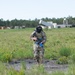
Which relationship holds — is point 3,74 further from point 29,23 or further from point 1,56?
point 29,23

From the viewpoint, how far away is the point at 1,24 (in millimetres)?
160375

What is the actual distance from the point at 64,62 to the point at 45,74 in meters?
6.98

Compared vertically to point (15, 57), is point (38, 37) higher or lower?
higher

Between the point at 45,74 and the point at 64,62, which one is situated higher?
the point at 45,74

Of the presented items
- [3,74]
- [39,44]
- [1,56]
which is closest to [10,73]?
[3,74]

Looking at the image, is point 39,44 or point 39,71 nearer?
point 39,71

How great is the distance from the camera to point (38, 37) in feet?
44.7

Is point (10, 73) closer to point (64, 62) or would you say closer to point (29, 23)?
point (64, 62)

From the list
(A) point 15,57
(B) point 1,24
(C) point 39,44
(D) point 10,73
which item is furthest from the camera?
(B) point 1,24

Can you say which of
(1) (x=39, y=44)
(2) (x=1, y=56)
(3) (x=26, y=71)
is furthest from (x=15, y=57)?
(3) (x=26, y=71)

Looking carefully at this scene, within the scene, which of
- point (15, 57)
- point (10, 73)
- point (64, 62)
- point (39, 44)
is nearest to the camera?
point (10, 73)

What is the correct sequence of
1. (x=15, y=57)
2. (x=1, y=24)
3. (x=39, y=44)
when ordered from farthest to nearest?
1. (x=1, y=24)
2. (x=15, y=57)
3. (x=39, y=44)

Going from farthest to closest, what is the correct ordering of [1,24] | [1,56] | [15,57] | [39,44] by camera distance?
[1,24] → [15,57] → [1,56] → [39,44]

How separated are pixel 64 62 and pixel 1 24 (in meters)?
147
